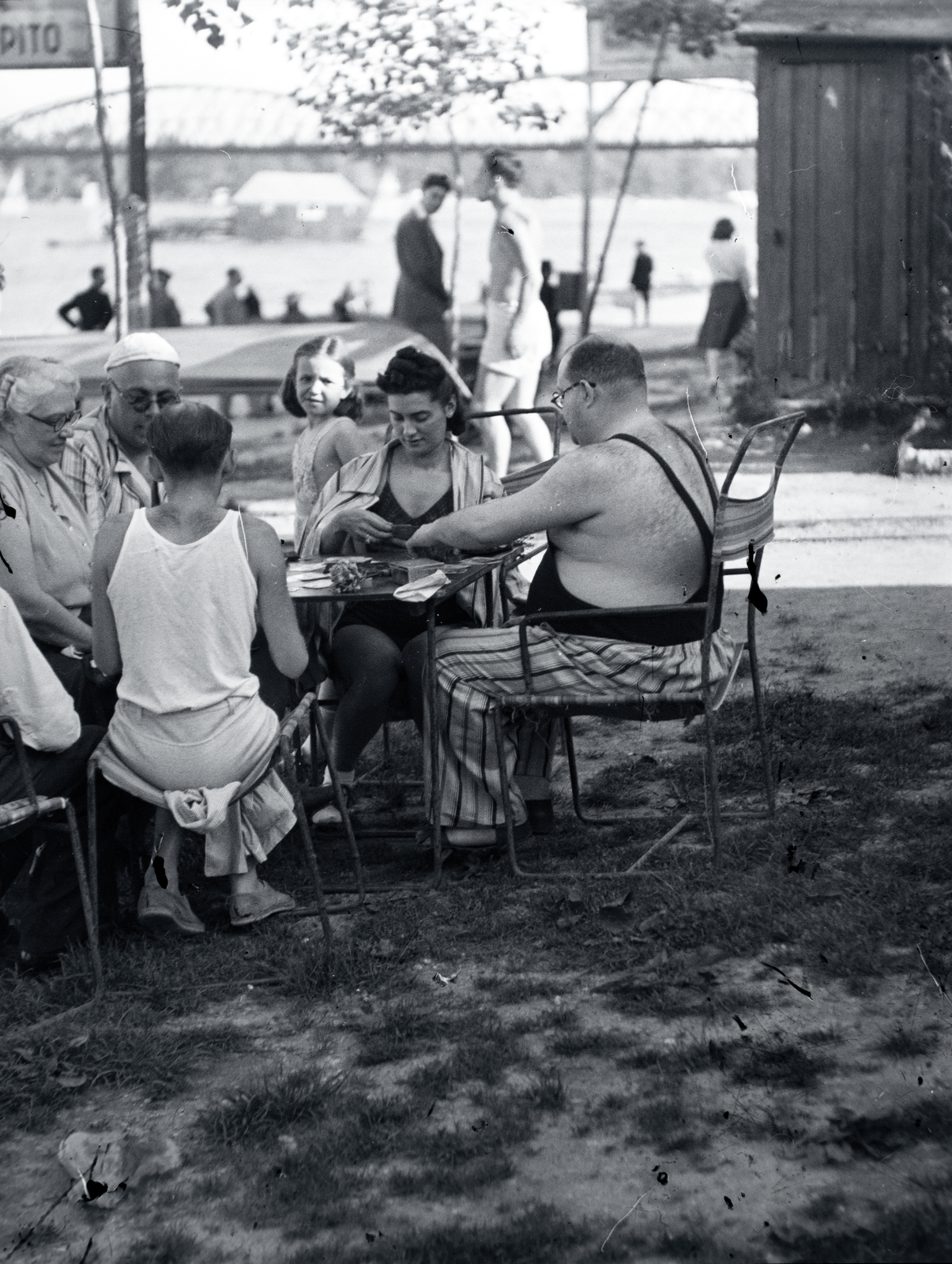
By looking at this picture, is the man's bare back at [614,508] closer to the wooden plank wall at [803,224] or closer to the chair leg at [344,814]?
the chair leg at [344,814]

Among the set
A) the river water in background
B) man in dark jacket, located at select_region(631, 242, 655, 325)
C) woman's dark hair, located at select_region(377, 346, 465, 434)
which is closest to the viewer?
woman's dark hair, located at select_region(377, 346, 465, 434)

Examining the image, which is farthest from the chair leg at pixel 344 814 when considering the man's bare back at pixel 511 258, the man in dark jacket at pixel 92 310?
the man in dark jacket at pixel 92 310

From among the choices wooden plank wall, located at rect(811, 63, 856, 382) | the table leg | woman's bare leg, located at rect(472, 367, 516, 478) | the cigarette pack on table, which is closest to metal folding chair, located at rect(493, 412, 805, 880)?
the table leg

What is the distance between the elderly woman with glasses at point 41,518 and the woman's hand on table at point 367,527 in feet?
2.62

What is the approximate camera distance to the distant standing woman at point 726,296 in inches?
520

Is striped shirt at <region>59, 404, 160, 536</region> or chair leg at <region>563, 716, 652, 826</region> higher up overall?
striped shirt at <region>59, 404, 160, 536</region>

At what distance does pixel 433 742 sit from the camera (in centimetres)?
463

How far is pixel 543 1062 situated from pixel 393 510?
221cm

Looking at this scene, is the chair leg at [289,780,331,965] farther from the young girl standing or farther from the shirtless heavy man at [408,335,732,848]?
the young girl standing

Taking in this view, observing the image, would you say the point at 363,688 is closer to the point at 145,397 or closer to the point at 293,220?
the point at 145,397

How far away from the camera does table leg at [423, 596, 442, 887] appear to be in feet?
14.7

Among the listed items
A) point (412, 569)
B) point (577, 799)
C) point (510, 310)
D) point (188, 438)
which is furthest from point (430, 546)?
point (510, 310)

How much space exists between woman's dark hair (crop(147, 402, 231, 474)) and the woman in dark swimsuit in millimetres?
1027

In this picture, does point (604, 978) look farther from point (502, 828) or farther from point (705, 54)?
point (705, 54)
